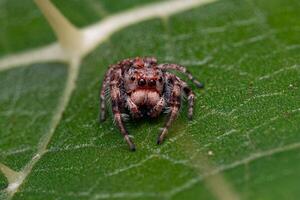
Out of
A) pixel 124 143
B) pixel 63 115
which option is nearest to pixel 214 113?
pixel 124 143

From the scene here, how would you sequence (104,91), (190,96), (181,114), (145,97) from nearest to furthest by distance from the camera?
(181,114), (190,96), (145,97), (104,91)

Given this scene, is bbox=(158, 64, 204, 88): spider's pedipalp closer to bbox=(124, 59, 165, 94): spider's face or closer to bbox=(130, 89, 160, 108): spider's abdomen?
bbox=(124, 59, 165, 94): spider's face

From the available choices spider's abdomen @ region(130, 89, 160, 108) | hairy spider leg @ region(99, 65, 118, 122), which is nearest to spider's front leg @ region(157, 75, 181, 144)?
spider's abdomen @ region(130, 89, 160, 108)

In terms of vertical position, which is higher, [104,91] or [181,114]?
[104,91]

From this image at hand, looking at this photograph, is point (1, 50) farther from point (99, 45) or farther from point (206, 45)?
point (206, 45)

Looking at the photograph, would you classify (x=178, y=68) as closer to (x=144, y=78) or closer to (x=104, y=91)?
(x=144, y=78)

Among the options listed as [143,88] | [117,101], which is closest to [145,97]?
[143,88]
